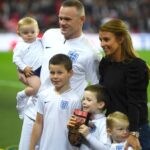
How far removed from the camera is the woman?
7207mm

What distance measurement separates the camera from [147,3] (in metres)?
34.3

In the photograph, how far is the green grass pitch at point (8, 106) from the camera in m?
12.0

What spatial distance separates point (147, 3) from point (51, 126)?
27.4 metres

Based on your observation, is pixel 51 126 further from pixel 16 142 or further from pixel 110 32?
pixel 16 142

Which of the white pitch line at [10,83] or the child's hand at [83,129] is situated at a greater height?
the child's hand at [83,129]

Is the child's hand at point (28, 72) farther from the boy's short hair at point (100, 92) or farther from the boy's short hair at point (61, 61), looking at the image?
the boy's short hair at point (100, 92)

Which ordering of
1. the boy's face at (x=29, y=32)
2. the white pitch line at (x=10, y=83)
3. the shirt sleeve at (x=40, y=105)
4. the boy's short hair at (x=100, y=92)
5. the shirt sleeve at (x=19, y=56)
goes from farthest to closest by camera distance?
1. the white pitch line at (x=10, y=83)
2. the boy's face at (x=29, y=32)
3. the shirt sleeve at (x=19, y=56)
4. the shirt sleeve at (x=40, y=105)
5. the boy's short hair at (x=100, y=92)

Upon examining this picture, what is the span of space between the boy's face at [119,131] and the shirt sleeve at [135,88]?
13 centimetres

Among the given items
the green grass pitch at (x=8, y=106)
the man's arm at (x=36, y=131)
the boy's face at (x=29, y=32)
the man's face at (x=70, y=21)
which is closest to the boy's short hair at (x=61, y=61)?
the man's face at (x=70, y=21)

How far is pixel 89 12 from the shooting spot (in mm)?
32781

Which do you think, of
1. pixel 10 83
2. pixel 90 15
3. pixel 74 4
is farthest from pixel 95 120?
pixel 90 15

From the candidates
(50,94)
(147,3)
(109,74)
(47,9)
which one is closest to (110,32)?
(109,74)

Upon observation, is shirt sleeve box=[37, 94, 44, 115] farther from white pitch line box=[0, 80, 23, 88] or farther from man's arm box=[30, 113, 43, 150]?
white pitch line box=[0, 80, 23, 88]

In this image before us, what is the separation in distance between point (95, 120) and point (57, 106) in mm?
435
